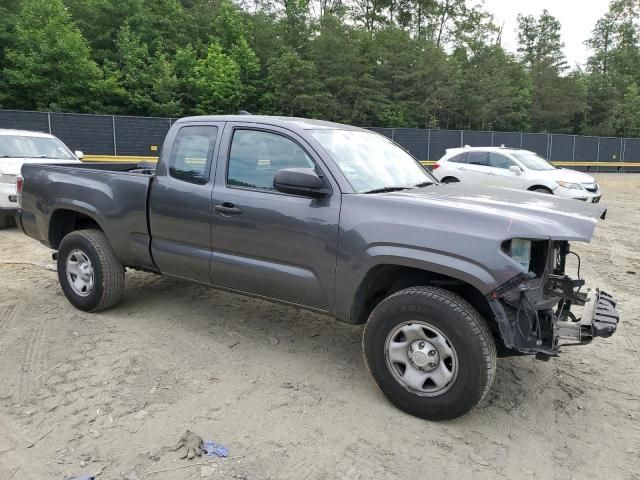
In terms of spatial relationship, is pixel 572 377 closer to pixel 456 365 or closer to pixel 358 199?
pixel 456 365

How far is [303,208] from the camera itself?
3.56 meters

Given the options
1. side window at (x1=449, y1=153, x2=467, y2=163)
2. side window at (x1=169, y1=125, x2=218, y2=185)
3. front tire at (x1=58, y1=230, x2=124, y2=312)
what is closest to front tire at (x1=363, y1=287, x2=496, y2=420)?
side window at (x1=169, y1=125, x2=218, y2=185)

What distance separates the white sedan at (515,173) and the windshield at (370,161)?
881 cm

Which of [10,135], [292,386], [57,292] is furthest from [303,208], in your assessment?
[10,135]

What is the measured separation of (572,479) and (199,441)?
2049mm

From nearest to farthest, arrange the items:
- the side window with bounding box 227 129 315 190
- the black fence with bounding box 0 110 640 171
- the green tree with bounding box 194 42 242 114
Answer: the side window with bounding box 227 129 315 190 < the black fence with bounding box 0 110 640 171 < the green tree with bounding box 194 42 242 114

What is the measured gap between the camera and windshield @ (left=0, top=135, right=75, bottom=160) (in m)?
9.11

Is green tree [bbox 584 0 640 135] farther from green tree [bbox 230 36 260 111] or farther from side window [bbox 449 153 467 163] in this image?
side window [bbox 449 153 467 163]

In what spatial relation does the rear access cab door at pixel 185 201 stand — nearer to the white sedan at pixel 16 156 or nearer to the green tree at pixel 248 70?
the white sedan at pixel 16 156

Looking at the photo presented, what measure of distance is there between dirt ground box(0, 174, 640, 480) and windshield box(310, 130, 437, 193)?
1.43 meters

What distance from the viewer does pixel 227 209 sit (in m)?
3.91

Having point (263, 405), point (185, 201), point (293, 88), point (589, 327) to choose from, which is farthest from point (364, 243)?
point (293, 88)

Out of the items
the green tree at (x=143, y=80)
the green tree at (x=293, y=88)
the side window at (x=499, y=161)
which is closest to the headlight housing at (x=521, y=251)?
the side window at (x=499, y=161)

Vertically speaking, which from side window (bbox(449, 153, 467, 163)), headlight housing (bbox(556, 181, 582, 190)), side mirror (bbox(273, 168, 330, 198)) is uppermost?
side window (bbox(449, 153, 467, 163))
